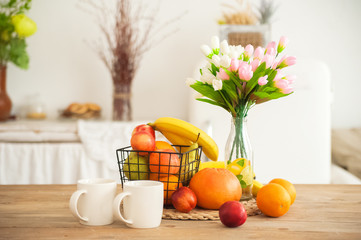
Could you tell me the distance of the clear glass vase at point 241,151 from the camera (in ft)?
3.10

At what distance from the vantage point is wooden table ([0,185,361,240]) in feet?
2.32

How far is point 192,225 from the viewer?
0.77m

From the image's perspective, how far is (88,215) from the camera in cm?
76

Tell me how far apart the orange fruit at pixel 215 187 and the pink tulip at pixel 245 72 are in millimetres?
200

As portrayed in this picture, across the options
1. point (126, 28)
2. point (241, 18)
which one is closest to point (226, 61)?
point (241, 18)

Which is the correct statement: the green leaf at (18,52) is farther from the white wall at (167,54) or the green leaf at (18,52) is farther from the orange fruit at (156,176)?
the orange fruit at (156,176)

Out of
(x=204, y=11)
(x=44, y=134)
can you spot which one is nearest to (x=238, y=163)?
(x=44, y=134)

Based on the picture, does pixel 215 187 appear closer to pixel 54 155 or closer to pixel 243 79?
pixel 243 79

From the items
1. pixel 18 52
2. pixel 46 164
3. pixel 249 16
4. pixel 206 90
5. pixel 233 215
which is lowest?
pixel 46 164

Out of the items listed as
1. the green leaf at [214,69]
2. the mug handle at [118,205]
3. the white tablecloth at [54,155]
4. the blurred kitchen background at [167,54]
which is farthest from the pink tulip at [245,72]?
the blurred kitchen background at [167,54]

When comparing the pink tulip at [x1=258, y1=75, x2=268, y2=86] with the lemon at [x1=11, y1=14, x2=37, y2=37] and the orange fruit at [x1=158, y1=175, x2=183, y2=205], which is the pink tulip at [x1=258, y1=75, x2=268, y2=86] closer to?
the orange fruit at [x1=158, y1=175, x2=183, y2=205]

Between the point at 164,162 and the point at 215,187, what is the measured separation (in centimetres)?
12

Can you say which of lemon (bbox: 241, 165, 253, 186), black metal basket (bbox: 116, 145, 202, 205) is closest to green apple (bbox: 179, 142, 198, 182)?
black metal basket (bbox: 116, 145, 202, 205)

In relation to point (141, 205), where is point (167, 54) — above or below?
above
